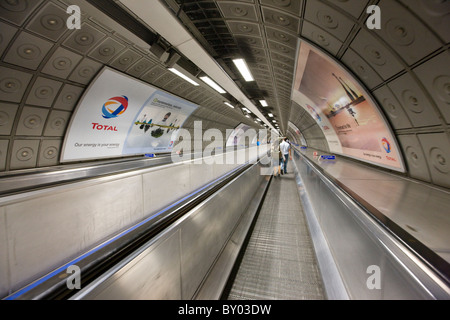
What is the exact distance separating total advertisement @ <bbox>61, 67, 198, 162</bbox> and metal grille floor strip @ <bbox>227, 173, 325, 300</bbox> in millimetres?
5799

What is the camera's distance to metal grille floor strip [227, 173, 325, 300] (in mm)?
2389

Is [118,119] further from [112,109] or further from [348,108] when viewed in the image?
[348,108]

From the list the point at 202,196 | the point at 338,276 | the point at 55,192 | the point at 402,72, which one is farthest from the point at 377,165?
the point at 55,192

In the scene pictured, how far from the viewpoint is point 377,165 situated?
14.6 ft

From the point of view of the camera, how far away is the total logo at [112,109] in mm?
6246

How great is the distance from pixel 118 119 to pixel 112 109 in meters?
0.46

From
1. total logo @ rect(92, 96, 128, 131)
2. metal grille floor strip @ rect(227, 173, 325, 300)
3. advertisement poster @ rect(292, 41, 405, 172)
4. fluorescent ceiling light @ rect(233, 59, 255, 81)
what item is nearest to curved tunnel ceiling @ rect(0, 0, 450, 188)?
advertisement poster @ rect(292, 41, 405, 172)

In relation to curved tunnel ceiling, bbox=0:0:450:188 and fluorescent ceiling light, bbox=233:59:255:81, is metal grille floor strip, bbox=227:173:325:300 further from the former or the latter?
fluorescent ceiling light, bbox=233:59:255:81

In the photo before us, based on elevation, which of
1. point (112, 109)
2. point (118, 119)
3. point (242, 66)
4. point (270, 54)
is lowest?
point (118, 119)

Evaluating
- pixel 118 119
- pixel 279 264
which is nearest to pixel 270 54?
pixel 279 264

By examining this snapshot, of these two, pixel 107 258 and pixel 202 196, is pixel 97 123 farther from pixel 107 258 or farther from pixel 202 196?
pixel 107 258

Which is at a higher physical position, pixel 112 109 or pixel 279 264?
pixel 112 109

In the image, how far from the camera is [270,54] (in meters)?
5.47

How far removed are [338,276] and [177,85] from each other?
27.6 feet
